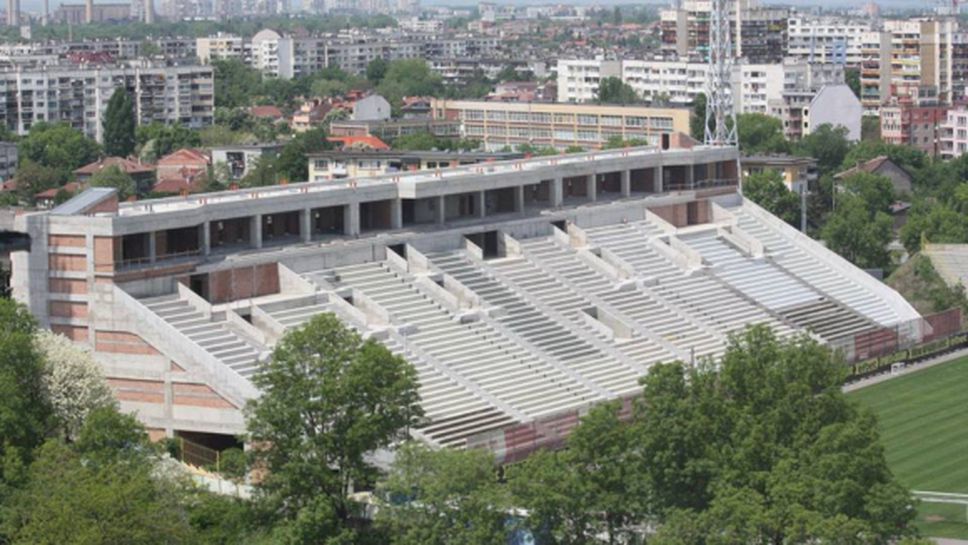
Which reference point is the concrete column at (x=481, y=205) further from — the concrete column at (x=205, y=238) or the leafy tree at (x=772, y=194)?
the leafy tree at (x=772, y=194)

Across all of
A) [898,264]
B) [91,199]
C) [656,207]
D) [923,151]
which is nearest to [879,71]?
[923,151]

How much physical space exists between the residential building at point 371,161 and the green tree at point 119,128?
34.7 m

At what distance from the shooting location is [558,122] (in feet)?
432

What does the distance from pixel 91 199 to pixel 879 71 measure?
390 ft

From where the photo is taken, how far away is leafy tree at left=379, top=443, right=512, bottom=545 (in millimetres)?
37906

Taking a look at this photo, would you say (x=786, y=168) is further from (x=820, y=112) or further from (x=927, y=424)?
(x=927, y=424)

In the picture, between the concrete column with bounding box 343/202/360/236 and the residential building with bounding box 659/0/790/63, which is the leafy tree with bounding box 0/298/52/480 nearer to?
the concrete column with bounding box 343/202/360/236

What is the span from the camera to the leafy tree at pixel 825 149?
401 feet

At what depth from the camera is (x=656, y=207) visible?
226ft

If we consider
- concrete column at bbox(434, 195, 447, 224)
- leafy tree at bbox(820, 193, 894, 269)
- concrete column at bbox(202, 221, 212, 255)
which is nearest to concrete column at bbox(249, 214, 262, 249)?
concrete column at bbox(202, 221, 212, 255)

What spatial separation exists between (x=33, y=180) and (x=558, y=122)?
33.9 m

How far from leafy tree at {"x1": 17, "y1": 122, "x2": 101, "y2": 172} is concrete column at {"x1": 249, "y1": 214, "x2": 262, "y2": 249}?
6884cm

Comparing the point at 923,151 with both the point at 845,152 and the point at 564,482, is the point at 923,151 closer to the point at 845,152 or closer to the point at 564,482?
the point at 845,152

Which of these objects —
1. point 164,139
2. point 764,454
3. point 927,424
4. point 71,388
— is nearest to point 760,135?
point 164,139
